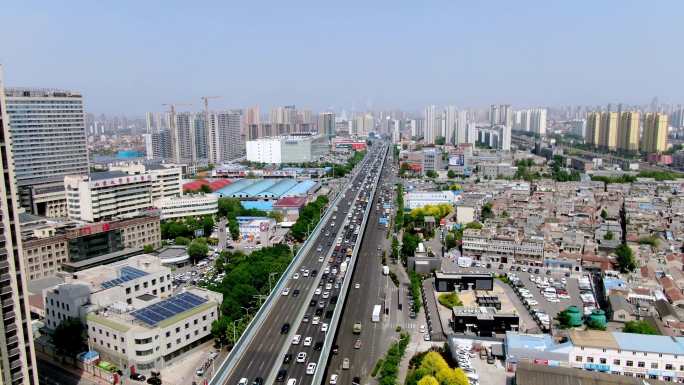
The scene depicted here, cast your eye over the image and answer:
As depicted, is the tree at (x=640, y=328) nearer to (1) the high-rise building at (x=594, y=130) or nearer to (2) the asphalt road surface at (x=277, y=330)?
(2) the asphalt road surface at (x=277, y=330)

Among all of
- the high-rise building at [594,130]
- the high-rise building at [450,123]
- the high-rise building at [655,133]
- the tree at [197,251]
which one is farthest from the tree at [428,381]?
the high-rise building at [450,123]

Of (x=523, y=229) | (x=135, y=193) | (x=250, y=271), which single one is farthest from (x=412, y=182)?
(x=250, y=271)

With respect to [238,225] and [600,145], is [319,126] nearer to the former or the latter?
[600,145]

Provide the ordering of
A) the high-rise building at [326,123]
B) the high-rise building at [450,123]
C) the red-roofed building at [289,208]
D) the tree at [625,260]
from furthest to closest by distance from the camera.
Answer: the high-rise building at [326,123], the high-rise building at [450,123], the red-roofed building at [289,208], the tree at [625,260]

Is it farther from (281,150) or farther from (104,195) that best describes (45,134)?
(281,150)

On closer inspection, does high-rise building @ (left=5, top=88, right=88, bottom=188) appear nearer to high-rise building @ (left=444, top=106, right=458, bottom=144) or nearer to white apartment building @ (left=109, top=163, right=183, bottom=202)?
white apartment building @ (left=109, top=163, right=183, bottom=202)

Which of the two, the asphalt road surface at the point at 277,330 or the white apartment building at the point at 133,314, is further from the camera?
the white apartment building at the point at 133,314

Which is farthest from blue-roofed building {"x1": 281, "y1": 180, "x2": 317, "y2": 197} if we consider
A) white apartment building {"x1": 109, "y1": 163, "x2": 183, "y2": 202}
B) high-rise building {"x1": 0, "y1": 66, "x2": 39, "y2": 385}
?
high-rise building {"x1": 0, "y1": 66, "x2": 39, "y2": 385}

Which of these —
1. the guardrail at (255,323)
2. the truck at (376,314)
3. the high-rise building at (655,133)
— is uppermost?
the high-rise building at (655,133)
